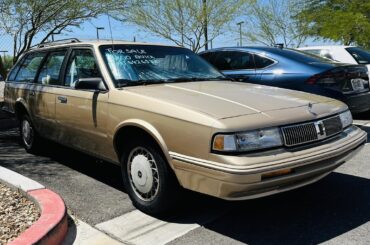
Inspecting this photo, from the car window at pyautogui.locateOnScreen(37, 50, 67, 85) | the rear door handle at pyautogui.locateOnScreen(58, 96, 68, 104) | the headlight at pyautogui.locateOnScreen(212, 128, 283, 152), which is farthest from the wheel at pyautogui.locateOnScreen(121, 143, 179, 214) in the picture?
the car window at pyautogui.locateOnScreen(37, 50, 67, 85)

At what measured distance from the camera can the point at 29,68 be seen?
6680 mm

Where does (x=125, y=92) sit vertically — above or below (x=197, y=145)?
above

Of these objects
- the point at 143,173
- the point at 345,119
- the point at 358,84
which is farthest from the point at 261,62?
the point at 143,173

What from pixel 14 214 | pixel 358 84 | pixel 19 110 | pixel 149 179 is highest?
pixel 358 84

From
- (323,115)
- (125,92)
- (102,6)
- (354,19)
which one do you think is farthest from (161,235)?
(354,19)

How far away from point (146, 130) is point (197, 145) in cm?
61

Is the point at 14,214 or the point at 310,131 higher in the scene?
the point at 310,131

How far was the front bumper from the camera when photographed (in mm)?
3428

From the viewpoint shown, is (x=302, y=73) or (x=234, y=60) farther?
(x=234, y=60)

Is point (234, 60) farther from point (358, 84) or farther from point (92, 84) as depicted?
point (92, 84)

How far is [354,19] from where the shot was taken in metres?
23.1

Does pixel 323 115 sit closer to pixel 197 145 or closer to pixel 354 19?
pixel 197 145

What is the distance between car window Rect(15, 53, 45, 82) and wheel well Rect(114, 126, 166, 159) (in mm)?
2430

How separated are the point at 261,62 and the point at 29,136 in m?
3.69
